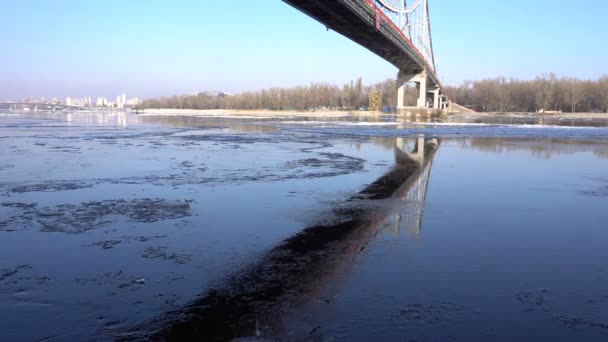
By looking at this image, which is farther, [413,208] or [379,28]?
[379,28]

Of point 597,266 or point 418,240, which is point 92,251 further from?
point 597,266

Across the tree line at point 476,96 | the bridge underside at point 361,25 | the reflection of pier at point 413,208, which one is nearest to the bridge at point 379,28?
the bridge underside at point 361,25

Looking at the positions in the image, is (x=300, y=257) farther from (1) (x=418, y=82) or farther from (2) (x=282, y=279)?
(1) (x=418, y=82)

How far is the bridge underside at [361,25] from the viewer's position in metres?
26.4

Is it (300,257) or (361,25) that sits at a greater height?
(361,25)

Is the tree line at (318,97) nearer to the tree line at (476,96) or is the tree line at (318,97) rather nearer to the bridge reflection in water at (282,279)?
the tree line at (476,96)

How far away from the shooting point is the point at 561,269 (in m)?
5.13

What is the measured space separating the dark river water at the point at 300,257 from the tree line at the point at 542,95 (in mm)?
110380

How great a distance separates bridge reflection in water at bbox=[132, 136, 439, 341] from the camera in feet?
12.0

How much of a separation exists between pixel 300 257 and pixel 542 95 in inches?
4646

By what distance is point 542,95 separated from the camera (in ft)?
359

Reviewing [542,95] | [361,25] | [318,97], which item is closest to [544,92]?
[542,95]

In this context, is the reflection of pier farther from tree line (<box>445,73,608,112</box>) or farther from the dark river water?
tree line (<box>445,73,608,112</box>)

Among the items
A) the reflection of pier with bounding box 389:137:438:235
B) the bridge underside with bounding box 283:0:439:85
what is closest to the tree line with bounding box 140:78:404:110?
the bridge underside with bounding box 283:0:439:85
